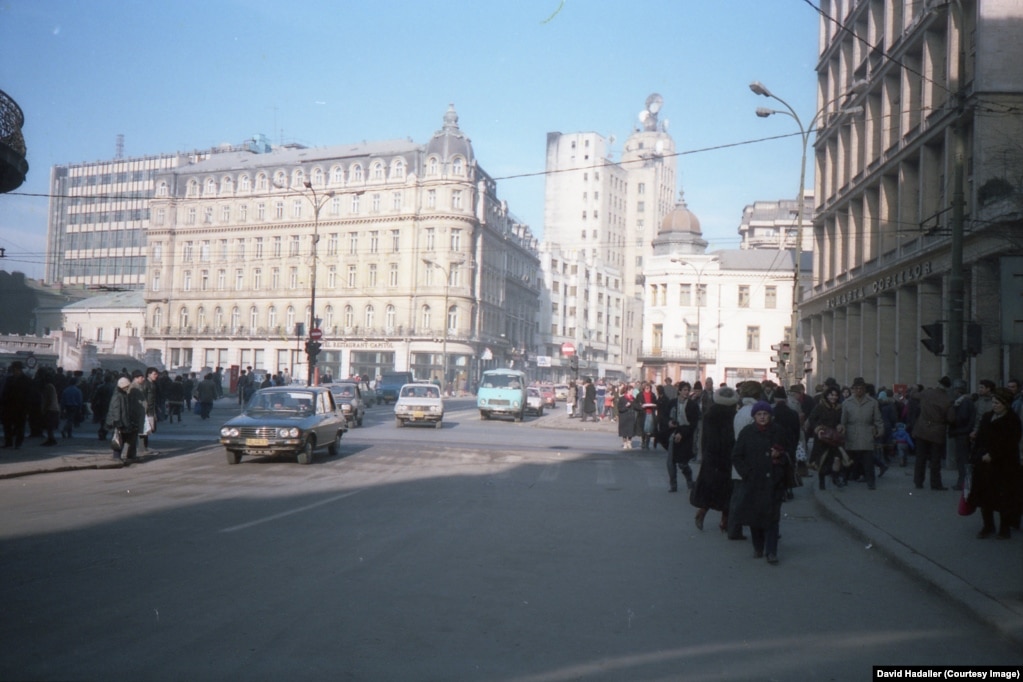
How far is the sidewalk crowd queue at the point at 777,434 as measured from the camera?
9.84 metres

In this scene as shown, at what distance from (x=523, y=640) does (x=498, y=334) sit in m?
84.4

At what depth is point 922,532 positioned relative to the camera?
10969 mm

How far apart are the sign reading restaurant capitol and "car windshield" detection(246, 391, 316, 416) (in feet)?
181

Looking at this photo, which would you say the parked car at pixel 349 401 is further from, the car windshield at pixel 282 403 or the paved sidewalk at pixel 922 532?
the car windshield at pixel 282 403

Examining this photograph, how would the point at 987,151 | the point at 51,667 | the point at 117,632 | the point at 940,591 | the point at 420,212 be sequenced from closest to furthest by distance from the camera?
the point at 51,667 → the point at 117,632 → the point at 940,591 → the point at 987,151 → the point at 420,212

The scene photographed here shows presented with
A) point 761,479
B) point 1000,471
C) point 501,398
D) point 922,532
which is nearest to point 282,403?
point 761,479

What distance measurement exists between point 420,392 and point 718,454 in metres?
25.3

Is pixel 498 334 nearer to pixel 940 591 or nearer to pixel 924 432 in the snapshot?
pixel 924 432

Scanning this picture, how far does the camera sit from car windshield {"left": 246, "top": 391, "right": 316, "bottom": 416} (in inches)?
783

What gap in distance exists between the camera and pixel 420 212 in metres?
79.6

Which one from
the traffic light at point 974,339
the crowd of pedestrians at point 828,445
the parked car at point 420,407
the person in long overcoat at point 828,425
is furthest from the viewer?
the parked car at point 420,407

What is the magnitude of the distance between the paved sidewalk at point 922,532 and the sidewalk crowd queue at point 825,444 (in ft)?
1.48

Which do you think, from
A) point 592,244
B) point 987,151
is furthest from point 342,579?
point 592,244

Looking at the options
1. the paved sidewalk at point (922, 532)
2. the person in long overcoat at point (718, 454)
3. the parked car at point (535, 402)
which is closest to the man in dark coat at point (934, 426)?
the paved sidewalk at point (922, 532)
